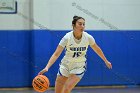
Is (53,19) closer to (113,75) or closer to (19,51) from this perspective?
(19,51)

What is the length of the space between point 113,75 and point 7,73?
354 centimetres

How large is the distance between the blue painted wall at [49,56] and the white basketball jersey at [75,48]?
13.6 ft

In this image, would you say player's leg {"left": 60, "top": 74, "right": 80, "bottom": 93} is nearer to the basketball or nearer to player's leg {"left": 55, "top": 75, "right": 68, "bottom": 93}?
player's leg {"left": 55, "top": 75, "right": 68, "bottom": 93}

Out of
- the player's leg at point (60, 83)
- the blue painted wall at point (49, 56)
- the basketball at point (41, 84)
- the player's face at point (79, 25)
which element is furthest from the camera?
the blue painted wall at point (49, 56)

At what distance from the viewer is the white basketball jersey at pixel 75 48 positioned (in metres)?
7.21

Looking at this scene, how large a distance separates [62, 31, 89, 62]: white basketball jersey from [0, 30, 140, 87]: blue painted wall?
13.6 feet

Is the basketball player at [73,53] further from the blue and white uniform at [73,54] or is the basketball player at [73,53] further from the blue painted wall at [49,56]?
the blue painted wall at [49,56]

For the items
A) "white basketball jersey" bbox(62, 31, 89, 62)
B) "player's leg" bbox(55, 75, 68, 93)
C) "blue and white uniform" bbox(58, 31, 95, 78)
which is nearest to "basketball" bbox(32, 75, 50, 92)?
"player's leg" bbox(55, 75, 68, 93)

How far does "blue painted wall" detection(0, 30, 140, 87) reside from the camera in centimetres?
1137

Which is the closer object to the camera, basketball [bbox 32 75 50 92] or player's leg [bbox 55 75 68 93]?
basketball [bbox 32 75 50 92]

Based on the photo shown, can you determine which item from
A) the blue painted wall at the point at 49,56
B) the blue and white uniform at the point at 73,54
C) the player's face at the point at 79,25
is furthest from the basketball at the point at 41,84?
the blue painted wall at the point at 49,56

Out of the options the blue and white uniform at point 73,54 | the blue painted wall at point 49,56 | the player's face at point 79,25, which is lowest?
the blue painted wall at point 49,56

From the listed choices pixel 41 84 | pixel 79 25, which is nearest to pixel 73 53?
pixel 79 25

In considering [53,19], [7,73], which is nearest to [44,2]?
[53,19]
